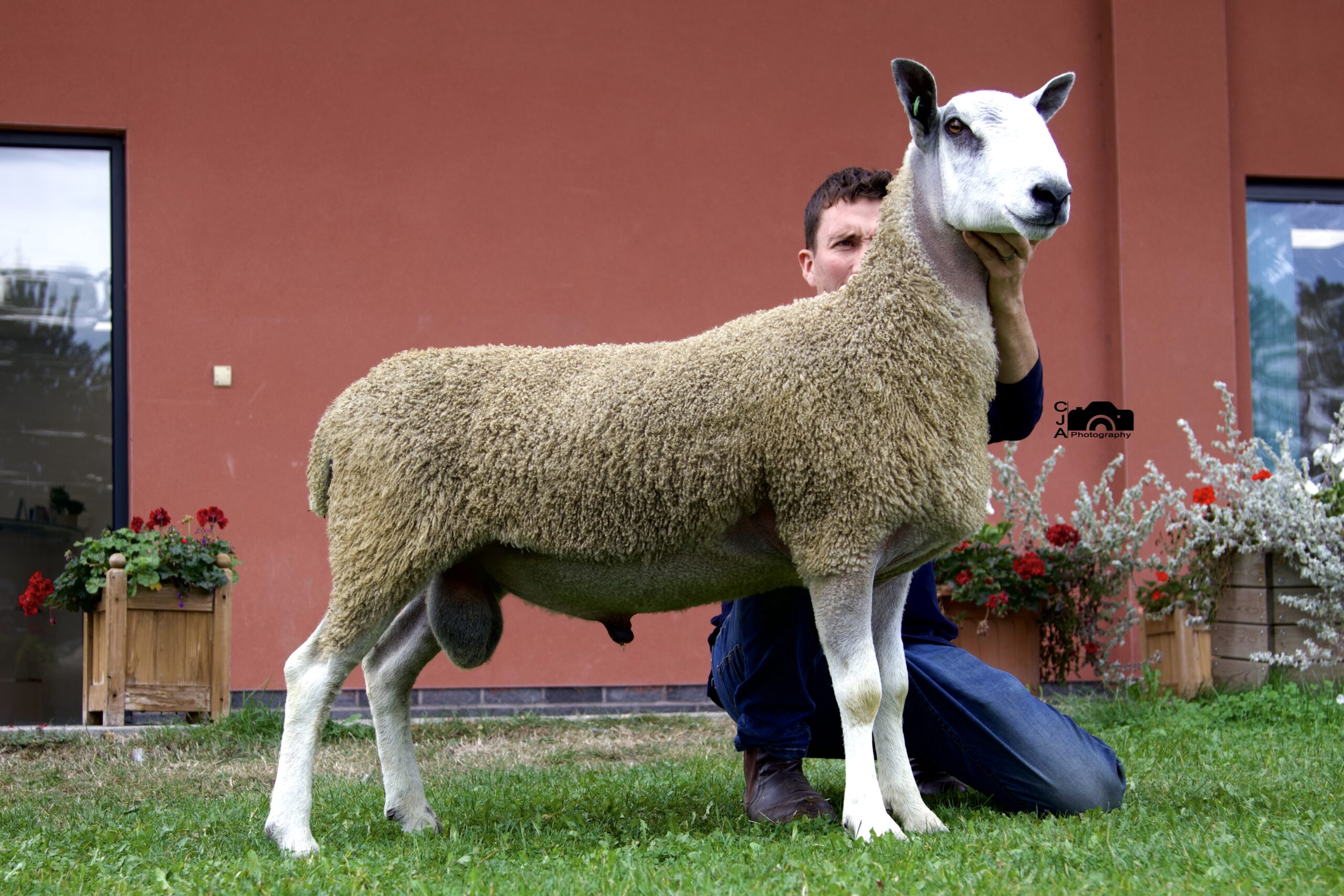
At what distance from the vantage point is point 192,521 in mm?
5840

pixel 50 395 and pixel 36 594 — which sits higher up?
pixel 50 395

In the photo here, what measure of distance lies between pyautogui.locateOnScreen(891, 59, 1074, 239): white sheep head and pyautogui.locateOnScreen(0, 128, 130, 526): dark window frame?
186 inches

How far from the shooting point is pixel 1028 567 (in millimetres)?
5457

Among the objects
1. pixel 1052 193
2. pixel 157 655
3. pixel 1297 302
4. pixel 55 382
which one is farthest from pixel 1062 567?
pixel 55 382

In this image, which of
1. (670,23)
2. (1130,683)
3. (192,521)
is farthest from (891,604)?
(670,23)

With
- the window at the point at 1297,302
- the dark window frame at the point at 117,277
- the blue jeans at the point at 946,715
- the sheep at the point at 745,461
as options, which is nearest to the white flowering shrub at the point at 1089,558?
the window at the point at 1297,302

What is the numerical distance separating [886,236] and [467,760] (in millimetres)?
2826

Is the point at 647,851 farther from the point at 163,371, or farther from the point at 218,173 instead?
the point at 218,173

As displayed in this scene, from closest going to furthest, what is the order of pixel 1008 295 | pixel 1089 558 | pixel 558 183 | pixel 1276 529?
pixel 1008 295 → pixel 1276 529 → pixel 1089 558 → pixel 558 183

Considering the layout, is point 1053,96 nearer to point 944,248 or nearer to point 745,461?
point 944,248

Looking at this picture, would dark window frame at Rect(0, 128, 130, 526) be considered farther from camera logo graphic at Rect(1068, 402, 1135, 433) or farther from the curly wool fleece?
camera logo graphic at Rect(1068, 402, 1135, 433)

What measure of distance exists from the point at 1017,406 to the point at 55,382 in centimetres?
511

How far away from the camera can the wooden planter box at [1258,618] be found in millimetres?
5305

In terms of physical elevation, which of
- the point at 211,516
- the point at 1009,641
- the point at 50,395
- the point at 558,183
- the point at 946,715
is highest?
the point at 558,183
